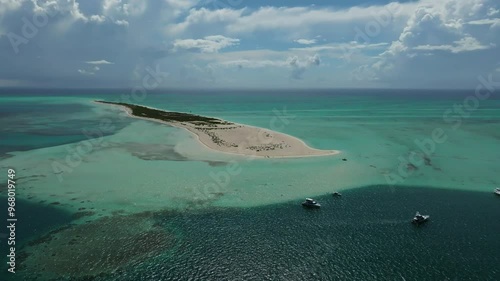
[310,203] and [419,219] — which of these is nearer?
[419,219]

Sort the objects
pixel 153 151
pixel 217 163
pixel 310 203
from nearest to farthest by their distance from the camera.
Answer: pixel 310 203 < pixel 217 163 < pixel 153 151

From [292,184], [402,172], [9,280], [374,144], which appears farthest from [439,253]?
[374,144]

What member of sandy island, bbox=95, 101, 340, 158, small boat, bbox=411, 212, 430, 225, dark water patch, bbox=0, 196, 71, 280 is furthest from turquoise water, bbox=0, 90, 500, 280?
sandy island, bbox=95, 101, 340, 158

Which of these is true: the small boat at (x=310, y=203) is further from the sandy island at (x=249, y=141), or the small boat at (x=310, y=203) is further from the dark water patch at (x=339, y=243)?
the sandy island at (x=249, y=141)

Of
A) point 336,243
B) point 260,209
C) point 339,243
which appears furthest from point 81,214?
point 339,243

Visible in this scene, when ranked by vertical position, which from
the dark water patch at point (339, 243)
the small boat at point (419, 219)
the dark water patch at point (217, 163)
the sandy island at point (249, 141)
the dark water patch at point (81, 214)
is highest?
the sandy island at point (249, 141)

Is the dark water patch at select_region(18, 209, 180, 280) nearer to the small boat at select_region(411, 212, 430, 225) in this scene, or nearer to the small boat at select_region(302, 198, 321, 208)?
the small boat at select_region(302, 198, 321, 208)

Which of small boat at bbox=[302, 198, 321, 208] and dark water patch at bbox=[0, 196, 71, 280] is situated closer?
dark water patch at bbox=[0, 196, 71, 280]

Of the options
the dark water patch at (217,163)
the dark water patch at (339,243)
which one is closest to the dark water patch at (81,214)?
the dark water patch at (339,243)

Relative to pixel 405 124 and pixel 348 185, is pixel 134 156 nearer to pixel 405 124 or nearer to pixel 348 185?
pixel 348 185

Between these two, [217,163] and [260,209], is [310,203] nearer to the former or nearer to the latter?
[260,209]

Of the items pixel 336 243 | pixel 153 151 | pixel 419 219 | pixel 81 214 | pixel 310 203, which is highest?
pixel 153 151
